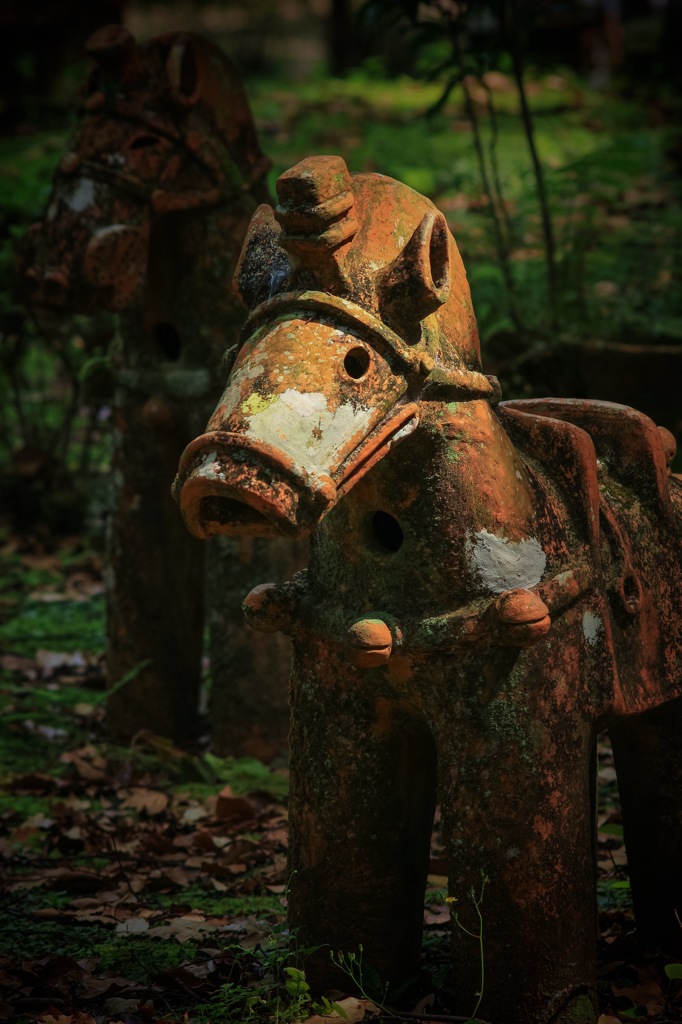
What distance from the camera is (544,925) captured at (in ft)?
7.77

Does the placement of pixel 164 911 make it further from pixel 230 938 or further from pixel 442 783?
pixel 442 783

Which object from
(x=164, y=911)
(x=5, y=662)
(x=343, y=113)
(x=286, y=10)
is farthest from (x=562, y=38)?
(x=164, y=911)

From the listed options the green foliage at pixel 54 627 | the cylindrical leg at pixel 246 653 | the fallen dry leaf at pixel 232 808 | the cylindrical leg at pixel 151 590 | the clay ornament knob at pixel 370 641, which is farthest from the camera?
the green foliage at pixel 54 627

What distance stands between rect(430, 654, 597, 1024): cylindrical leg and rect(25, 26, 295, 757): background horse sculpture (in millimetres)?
1901

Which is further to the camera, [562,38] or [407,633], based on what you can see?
[562,38]

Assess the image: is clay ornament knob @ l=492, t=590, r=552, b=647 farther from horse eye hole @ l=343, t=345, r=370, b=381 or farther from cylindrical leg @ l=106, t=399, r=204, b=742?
cylindrical leg @ l=106, t=399, r=204, b=742

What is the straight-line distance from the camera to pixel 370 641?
7.55 ft

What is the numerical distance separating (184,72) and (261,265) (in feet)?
6.09

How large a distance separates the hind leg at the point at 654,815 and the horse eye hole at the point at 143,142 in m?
2.31

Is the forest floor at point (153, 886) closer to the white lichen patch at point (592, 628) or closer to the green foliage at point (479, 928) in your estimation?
the green foliage at point (479, 928)

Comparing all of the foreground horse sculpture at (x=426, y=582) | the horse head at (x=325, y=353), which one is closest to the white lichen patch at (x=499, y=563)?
the foreground horse sculpture at (x=426, y=582)

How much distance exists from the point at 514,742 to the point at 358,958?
611 millimetres

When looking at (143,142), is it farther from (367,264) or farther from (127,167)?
(367,264)

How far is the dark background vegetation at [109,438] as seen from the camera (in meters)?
2.85
